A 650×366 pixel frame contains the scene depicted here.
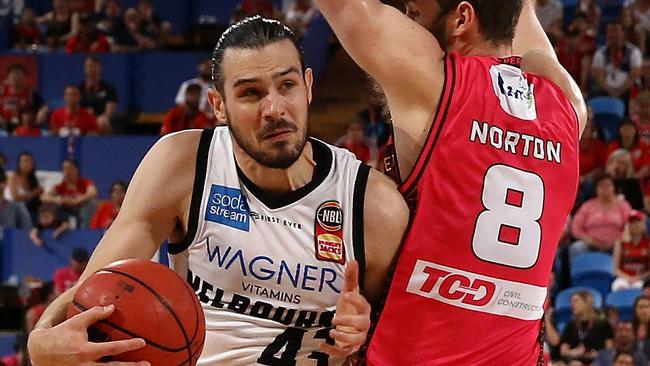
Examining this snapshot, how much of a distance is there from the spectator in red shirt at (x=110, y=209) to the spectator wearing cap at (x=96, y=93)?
1.93 m

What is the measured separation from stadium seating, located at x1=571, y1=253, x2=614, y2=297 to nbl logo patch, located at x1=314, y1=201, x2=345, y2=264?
6.71 metres

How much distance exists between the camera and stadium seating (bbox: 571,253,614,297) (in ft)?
32.3

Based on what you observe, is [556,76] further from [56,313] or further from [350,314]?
[56,313]

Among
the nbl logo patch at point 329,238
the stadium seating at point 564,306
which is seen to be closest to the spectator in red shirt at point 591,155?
the stadium seating at point 564,306

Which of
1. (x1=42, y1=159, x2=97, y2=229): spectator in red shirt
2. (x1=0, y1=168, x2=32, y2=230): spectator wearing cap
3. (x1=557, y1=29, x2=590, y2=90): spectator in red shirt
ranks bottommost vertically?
(x1=0, y1=168, x2=32, y2=230): spectator wearing cap

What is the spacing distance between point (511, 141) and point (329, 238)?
665 millimetres

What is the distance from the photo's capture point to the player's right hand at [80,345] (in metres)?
2.92

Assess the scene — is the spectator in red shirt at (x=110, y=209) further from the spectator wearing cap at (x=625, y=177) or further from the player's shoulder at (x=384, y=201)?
the player's shoulder at (x=384, y=201)

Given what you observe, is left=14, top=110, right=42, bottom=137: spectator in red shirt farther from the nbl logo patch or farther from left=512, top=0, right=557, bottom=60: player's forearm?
the nbl logo patch

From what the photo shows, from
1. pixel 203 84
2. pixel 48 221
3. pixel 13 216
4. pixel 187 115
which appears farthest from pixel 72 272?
pixel 203 84

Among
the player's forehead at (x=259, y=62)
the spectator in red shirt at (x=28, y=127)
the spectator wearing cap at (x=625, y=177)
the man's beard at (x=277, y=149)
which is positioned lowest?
the spectator in red shirt at (x=28, y=127)

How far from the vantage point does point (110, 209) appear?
11.1m

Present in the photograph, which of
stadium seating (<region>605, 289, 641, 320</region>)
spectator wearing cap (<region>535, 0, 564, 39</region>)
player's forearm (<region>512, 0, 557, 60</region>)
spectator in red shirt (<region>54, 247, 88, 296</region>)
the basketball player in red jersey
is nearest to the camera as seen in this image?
the basketball player in red jersey

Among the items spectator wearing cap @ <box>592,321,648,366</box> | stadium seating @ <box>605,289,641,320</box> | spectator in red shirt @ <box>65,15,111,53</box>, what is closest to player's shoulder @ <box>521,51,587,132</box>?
spectator wearing cap @ <box>592,321,648,366</box>
